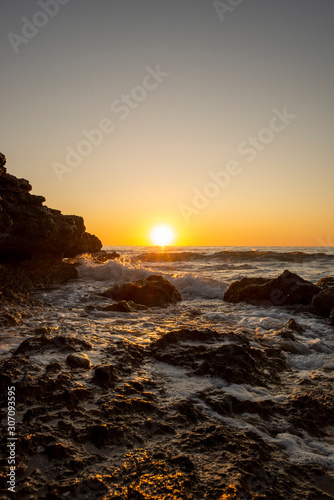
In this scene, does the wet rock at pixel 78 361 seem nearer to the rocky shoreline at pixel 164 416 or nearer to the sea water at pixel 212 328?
the rocky shoreline at pixel 164 416

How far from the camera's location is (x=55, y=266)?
1237 cm

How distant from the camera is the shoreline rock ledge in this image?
31.3 feet

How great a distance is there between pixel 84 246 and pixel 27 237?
915cm

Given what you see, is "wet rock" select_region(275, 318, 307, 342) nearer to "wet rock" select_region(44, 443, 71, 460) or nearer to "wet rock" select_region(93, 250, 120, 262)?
Result: "wet rock" select_region(44, 443, 71, 460)

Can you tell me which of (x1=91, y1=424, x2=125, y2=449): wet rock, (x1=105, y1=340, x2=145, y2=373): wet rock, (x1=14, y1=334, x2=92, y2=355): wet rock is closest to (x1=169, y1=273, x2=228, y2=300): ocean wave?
(x1=105, y1=340, x2=145, y2=373): wet rock

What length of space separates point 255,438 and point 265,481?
1.38ft

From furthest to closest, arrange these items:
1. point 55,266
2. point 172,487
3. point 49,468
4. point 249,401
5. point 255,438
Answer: point 55,266
point 249,401
point 255,438
point 49,468
point 172,487

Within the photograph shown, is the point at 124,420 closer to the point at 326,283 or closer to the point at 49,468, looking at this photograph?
the point at 49,468

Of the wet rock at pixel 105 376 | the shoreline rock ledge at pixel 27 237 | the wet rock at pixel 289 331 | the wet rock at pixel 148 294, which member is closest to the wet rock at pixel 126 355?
the wet rock at pixel 105 376

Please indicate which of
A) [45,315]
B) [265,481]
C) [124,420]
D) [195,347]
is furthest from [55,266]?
[265,481]

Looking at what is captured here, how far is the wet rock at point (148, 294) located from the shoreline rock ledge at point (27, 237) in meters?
2.94

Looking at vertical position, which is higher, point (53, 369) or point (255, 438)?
point (53, 369)

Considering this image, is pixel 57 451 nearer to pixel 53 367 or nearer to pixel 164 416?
pixel 164 416

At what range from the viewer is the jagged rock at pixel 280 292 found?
26.3 feet
